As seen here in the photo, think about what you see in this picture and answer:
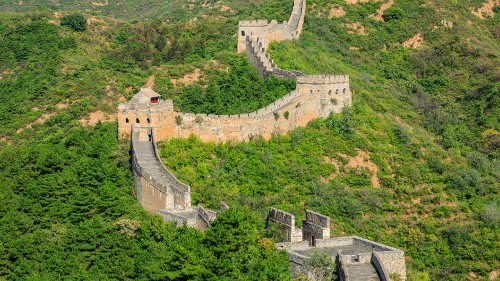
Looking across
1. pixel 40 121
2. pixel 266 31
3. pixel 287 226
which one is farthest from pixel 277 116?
pixel 40 121

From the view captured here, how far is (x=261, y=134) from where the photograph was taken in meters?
54.2

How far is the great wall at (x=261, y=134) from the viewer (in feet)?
115

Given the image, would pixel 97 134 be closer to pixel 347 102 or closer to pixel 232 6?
pixel 347 102

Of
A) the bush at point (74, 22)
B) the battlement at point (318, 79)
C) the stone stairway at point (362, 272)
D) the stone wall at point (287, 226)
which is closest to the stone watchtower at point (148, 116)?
the battlement at point (318, 79)

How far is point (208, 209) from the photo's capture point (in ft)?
142

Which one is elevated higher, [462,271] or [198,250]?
[198,250]

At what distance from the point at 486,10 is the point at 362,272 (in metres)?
57.6

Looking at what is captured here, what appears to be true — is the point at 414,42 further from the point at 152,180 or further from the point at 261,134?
the point at 152,180

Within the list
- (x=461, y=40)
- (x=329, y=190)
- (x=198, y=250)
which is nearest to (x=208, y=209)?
(x=198, y=250)

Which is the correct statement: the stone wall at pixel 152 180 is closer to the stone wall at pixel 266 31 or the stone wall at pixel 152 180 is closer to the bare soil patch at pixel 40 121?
the bare soil patch at pixel 40 121

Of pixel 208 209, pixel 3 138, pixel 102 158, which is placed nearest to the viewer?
pixel 208 209

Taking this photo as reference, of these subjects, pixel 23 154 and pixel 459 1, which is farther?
pixel 459 1

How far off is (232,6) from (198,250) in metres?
57.1

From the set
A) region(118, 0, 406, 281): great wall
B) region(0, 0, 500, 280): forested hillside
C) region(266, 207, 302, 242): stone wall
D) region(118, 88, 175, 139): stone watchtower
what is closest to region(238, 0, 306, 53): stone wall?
region(118, 0, 406, 281): great wall
